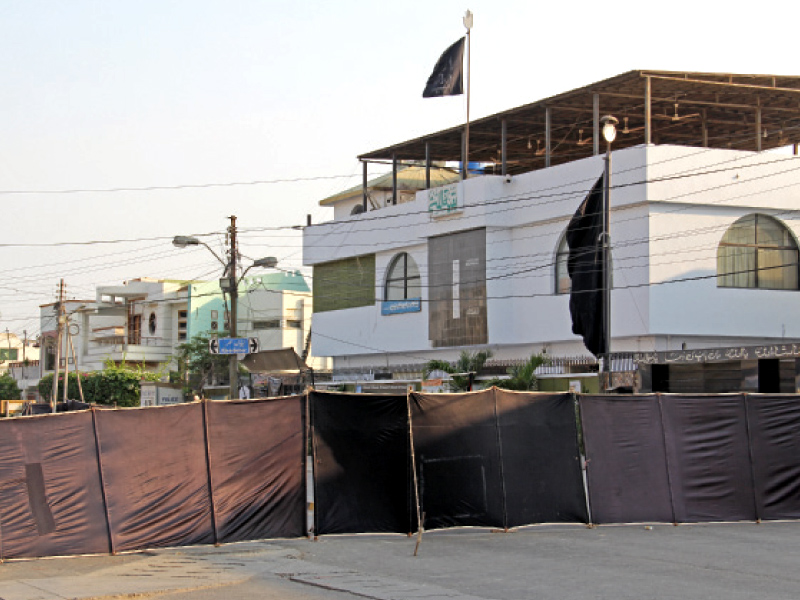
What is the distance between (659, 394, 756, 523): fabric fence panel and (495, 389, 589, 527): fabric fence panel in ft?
5.01

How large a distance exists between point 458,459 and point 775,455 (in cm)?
529

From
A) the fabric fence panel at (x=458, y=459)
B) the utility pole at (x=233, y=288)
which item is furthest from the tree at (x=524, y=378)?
the fabric fence panel at (x=458, y=459)

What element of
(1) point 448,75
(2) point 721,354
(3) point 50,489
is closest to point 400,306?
(1) point 448,75

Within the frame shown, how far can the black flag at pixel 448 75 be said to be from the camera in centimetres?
4334

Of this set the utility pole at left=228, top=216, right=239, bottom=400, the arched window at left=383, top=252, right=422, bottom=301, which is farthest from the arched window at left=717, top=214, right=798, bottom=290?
the utility pole at left=228, top=216, right=239, bottom=400

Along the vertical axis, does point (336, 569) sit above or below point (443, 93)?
below

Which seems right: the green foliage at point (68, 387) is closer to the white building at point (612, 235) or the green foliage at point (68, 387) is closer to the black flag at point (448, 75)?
the white building at point (612, 235)

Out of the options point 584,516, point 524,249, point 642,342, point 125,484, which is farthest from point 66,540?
point 524,249

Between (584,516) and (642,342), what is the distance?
2196cm

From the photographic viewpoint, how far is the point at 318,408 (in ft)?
49.3

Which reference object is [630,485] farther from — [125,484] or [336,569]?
[125,484]

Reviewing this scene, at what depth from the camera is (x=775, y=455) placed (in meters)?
17.1

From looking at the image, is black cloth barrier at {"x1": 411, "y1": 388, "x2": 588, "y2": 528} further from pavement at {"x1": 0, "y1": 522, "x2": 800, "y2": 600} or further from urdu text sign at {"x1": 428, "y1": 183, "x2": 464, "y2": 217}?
urdu text sign at {"x1": 428, "y1": 183, "x2": 464, "y2": 217}

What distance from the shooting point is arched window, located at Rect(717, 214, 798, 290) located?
37875 millimetres
